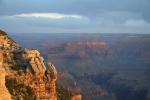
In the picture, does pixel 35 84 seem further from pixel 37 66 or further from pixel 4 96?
pixel 4 96

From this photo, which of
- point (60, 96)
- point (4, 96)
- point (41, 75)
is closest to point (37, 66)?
point (41, 75)

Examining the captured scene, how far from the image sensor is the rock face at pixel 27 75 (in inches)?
1508

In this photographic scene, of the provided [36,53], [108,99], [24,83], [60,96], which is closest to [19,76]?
[24,83]

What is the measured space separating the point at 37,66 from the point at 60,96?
25.5 ft

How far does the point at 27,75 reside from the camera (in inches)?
1545

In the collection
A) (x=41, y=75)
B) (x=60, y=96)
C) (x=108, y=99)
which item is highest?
(x=41, y=75)

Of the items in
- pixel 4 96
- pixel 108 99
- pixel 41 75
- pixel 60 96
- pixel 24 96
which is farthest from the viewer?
pixel 108 99

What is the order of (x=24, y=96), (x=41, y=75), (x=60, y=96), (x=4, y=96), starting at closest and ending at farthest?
(x=4, y=96)
(x=24, y=96)
(x=41, y=75)
(x=60, y=96)

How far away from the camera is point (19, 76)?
128ft

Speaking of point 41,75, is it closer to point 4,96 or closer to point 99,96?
point 4,96

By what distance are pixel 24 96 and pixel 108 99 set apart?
158 meters

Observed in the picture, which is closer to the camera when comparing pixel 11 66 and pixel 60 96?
pixel 11 66

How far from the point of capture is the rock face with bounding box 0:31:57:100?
38312 millimetres

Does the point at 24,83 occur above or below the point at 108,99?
above
